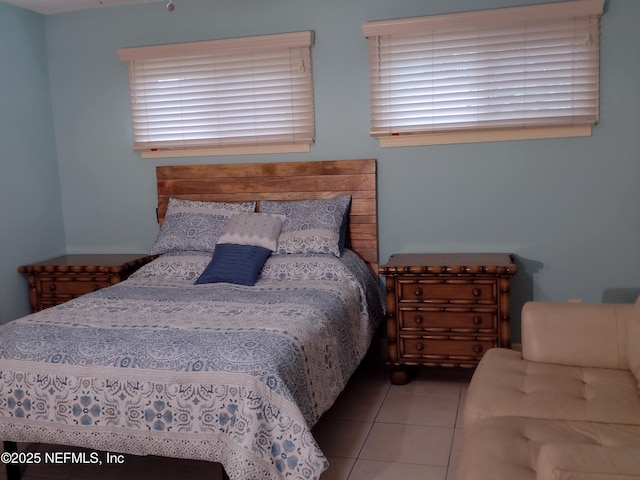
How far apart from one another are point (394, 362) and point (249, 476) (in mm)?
1574

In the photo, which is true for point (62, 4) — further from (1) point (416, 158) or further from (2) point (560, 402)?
(2) point (560, 402)

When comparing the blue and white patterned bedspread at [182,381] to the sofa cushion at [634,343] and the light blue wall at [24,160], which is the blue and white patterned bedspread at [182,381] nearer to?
the sofa cushion at [634,343]

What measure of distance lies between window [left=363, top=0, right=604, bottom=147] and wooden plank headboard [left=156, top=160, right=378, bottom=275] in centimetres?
31

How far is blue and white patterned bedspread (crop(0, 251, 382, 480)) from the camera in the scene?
2268mm

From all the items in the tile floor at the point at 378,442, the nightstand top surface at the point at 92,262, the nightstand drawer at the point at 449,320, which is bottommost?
the tile floor at the point at 378,442

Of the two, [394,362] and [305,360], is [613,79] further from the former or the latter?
[305,360]

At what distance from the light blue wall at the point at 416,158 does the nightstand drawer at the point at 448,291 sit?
17.8 inches

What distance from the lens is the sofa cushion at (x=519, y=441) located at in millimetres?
1844

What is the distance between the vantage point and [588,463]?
1.38 m

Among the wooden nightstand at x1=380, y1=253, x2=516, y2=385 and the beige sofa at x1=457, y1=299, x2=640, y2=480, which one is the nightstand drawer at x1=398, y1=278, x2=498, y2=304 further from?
the beige sofa at x1=457, y1=299, x2=640, y2=480

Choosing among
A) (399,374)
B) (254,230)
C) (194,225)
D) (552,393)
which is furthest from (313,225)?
(552,393)

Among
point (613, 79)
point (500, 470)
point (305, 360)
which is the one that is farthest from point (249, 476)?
point (613, 79)

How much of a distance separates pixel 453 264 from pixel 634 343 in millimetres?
1161

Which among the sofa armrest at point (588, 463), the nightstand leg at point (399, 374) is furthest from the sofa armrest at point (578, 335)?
the sofa armrest at point (588, 463)
